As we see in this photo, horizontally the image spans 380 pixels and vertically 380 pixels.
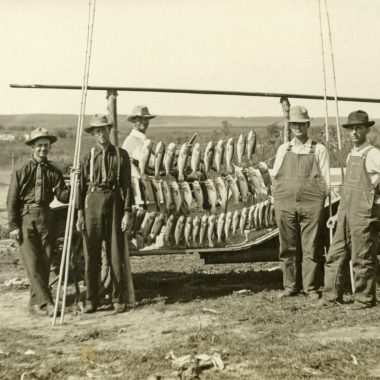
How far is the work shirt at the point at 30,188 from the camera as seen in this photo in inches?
285

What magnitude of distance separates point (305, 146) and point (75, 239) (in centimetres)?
332

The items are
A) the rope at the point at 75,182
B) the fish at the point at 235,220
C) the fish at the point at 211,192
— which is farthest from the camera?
the fish at the point at 235,220

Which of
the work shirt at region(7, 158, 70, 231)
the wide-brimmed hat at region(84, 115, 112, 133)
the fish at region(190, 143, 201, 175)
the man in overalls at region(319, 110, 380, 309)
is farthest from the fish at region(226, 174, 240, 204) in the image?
the work shirt at region(7, 158, 70, 231)

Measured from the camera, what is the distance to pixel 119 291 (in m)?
7.34

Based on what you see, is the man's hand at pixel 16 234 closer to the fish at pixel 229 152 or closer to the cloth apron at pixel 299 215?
the fish at pixel 229 152

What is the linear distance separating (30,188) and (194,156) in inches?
83.7

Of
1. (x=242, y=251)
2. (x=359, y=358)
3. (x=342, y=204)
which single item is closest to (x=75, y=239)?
(x=242, y=251)

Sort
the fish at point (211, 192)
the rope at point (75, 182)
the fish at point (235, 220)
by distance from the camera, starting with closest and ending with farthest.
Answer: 1. the rope at point (75, 182)
2. the fish at point (211, 192)
3. the fish at point (235, 220)

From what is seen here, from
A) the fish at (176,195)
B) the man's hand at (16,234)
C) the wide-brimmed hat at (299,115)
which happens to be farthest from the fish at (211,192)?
the man's hand at (16,234)

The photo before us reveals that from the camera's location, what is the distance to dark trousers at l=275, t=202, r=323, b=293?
7383 millimetres

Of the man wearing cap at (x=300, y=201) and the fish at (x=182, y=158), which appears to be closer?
the man wearing cap at (x=300, y=201)

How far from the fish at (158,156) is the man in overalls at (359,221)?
2.28 m

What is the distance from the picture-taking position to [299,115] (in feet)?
24.0

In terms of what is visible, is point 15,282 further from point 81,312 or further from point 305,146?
point 305,146
